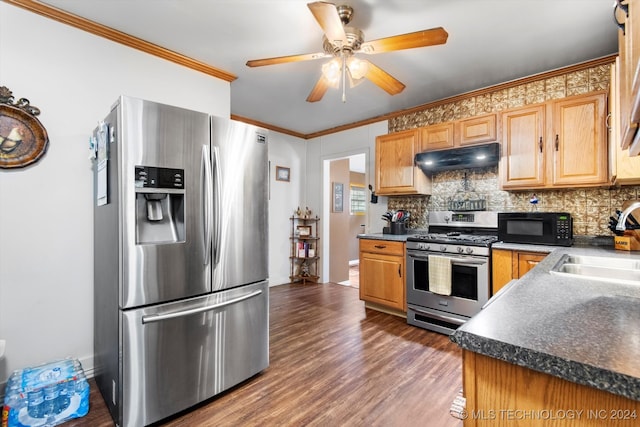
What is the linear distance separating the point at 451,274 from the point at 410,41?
2.09 m

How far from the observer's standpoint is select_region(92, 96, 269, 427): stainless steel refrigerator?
1.60 metres

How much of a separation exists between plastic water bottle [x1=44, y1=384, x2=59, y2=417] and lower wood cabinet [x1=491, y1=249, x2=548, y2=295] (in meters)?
3.22

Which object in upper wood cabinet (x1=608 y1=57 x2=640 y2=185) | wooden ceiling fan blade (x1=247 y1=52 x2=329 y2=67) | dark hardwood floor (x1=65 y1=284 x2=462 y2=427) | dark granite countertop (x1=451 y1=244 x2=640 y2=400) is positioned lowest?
dark hardwood floor (x1=65 y1=284 x2=462 y2=427)

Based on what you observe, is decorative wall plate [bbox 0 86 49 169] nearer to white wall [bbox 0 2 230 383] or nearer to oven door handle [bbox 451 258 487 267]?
white wall [bbox 0 2 230 383]

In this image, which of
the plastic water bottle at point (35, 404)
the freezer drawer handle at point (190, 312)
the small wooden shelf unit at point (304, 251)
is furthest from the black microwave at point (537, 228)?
the plastic water bottle at point (35, 404)

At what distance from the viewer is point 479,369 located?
0.66 m

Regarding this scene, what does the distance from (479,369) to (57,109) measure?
284 centimetres

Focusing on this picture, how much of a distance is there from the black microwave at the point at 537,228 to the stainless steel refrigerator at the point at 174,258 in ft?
7.45

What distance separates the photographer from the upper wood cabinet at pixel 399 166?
11.5 feet

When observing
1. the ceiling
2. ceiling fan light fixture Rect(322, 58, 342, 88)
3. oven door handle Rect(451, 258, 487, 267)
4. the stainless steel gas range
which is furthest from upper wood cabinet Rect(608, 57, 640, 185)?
ceiling fan light fixture Rect(322, 58, 342, 88)

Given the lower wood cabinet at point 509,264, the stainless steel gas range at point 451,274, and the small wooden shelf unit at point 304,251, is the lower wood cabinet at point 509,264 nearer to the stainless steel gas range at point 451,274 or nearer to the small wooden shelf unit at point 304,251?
the stainless steel gas range at point 451,274

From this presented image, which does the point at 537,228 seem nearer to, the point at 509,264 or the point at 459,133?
the point at 509,264

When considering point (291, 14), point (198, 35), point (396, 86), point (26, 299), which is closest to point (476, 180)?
point (396, 86)

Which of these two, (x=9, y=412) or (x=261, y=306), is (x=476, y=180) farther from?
(x=9, y=412)
